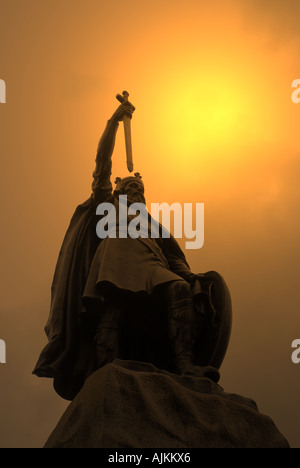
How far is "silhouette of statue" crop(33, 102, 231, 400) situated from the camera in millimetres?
5660

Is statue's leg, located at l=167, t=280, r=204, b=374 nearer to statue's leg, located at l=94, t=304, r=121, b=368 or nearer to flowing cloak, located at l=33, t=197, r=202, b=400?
statue's leg, located at l=94, t=304, r=121, b=368

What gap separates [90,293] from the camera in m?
5.82

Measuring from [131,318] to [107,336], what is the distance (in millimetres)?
424

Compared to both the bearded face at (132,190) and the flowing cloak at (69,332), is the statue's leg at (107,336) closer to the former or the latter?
the flowing cloak at (69,332)

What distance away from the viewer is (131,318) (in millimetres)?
5965

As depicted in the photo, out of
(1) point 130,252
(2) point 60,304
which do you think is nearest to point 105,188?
(1) point 130,252

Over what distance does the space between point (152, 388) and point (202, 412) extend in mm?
412

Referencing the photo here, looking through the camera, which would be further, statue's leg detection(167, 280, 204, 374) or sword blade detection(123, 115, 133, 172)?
sword blade detection(123, 115, 133, 172)

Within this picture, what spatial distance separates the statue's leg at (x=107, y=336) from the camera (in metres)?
5.52

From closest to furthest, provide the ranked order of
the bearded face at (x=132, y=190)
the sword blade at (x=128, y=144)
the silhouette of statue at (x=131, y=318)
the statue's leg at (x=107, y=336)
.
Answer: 1. the statue's leg at (x=107, y=336)
2. the silhouette of statue at (x=131, y=318)
3. the sword blade at (x=128, y=144)
4. the bearded face at (x=132, y=190)

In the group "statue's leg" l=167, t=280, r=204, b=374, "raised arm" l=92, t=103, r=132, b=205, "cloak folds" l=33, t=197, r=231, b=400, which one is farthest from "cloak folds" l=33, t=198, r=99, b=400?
"statue's leg" l=167, t=280, r=204, b=374

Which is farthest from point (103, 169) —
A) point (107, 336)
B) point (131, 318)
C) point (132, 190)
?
point (107, 336)

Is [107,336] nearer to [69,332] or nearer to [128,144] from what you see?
[69,332]

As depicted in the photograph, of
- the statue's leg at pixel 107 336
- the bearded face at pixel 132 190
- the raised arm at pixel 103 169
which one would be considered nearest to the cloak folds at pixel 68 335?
the statue's leg at pixel 107 336
